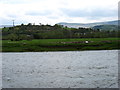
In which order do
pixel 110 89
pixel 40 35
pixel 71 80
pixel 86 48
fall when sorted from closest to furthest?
pixel 110 89, pixel 71 80, pixel 86 48, pixel 40 35

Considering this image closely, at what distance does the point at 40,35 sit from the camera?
6107 inches

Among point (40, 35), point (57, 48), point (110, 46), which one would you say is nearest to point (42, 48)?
point (57, 48)

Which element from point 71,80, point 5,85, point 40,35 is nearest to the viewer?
point 5,85

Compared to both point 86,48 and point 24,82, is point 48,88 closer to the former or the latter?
point 24,82

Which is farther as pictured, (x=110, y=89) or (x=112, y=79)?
(x=112, y=79)

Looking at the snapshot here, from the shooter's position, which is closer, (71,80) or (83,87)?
(83,87)

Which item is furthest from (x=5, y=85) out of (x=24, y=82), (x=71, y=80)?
(x=71, y=80)

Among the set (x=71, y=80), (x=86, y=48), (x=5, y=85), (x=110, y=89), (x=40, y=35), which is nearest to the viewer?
(x=110, y=89)

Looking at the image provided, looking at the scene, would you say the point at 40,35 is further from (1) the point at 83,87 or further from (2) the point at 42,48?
(1) the point at 83,87

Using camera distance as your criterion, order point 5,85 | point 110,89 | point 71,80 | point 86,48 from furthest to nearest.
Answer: point 86,48, point 71,80, point 5,85, point 110,89

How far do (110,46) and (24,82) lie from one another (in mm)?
76796

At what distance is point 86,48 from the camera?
97438 millimetres

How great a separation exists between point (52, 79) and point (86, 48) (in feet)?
227

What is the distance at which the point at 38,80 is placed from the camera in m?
28.9
